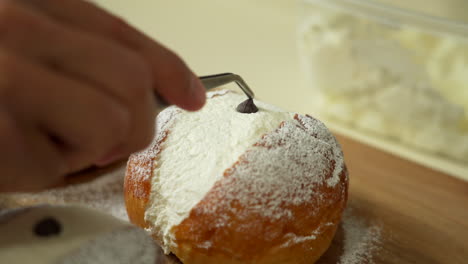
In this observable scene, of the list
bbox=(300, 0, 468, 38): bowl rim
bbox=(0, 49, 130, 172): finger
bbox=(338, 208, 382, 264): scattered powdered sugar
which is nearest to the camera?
bbox=(0, 49, 130, 172): finger

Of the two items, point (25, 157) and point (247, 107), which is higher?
point (25, 157)

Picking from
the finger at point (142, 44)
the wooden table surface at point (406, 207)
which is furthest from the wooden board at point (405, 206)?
the finger at point (142, 44)

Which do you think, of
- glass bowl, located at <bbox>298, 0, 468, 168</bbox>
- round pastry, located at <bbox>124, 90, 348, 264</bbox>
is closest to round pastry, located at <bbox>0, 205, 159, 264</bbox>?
round pastry, located at <bbox>124, 90, 348, 264</bbox>

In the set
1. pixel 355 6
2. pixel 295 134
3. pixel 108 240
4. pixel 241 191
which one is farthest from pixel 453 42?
pixel 108 240

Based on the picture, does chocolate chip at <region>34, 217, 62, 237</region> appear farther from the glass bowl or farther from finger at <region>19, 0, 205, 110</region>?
the glass bowl

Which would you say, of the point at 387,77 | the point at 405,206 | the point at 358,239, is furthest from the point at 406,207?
the point at 387,77

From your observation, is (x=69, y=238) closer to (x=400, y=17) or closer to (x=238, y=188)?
(x=238, y=188)
